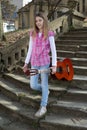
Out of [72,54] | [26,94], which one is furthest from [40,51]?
[72,54]

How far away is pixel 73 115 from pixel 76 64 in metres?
2.28

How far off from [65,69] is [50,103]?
89 centimetres

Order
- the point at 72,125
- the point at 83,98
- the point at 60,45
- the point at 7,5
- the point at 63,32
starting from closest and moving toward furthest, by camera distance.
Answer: the point at 72,125, the point at 83,98, the point at 60,45, the point at 63,32, the point at 7,5

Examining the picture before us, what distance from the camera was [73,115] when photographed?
5.93m

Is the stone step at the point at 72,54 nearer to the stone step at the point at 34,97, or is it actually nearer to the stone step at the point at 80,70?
the stone step at the point at 80,70

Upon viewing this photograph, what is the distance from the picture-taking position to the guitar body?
6.59 metres

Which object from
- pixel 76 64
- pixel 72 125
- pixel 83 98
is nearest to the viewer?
pixel 72 125

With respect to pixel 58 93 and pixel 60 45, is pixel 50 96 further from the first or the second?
pixel 60 45

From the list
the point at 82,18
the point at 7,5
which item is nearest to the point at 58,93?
the point at 82,18

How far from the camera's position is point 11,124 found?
242 inches

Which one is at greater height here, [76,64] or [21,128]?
[76,64]

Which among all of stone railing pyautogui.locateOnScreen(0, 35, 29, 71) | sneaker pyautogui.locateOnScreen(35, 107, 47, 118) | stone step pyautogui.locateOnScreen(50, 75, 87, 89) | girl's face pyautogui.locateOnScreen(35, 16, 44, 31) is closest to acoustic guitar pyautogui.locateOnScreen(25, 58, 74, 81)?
stone step pyautogui.locateOnScreen(50, 75, 87, 89)

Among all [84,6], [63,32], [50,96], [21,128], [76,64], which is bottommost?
[21,128]

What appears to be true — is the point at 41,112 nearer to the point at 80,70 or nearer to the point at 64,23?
the point at 80,70
